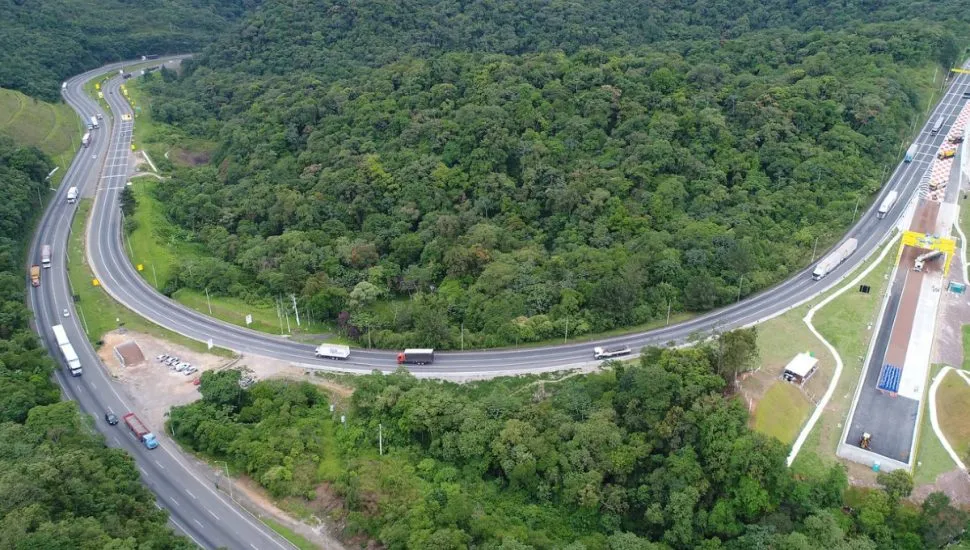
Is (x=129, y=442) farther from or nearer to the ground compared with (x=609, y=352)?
nearer to the ground

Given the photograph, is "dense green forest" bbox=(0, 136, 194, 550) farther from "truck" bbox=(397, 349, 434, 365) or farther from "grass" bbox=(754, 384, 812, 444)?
"grass" bbox=(754, 384, 812, 444)

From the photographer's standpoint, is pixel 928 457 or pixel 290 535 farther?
pixel 290 535

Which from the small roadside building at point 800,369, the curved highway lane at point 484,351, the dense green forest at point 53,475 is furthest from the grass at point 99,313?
the small roadside building at point 800,369

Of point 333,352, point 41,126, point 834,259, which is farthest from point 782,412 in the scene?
point 41,126

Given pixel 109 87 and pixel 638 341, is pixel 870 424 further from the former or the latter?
pixel 109 87

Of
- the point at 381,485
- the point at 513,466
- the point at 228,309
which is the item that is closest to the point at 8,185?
the point at 228,309

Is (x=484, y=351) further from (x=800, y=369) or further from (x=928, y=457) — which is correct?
(x=928, y=457)

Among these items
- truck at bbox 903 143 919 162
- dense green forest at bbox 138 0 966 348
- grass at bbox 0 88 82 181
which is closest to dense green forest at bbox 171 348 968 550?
dense green forest at bbox 138 0 966 348

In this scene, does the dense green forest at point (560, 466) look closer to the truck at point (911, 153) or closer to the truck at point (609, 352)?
the truck at point (609, 352)
